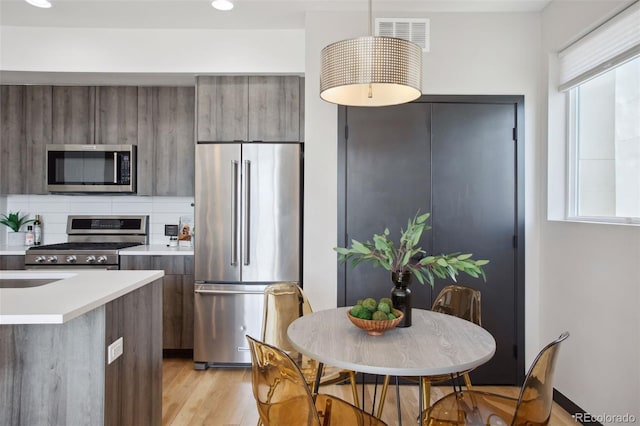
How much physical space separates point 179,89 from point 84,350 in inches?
107

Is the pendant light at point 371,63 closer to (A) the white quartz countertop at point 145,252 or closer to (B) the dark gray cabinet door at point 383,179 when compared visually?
(B) the dark gray cabinet door at point 383,179

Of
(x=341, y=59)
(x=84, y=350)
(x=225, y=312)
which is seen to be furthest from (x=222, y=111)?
(x=84, y=350)

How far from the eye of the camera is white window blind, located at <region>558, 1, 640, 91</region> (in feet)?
7.13

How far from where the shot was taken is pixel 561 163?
2.88 metres

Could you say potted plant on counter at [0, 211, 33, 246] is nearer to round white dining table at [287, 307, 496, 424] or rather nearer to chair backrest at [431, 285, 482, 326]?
round white dining table at [287, 307, 496, 424]

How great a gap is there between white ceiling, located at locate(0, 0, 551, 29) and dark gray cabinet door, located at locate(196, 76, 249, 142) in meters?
0.43

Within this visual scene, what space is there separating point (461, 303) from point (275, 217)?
5.03 feet

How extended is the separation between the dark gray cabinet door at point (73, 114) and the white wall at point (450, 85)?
210 centimetres

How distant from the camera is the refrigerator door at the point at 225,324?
3.27 m

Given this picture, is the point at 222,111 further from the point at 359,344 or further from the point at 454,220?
the point at 359,344

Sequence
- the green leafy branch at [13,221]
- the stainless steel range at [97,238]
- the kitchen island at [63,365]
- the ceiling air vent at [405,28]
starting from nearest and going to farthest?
the kitchen island at [63,365]
the ceiling air vent at [405,28]
the stainless steel range at [97,238]
the green leafy branch at [13,221]

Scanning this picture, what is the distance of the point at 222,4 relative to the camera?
2863mm

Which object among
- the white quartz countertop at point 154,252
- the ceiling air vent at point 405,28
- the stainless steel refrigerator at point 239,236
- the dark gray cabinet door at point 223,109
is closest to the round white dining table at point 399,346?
the stainless steel refrigerator at point 239,236

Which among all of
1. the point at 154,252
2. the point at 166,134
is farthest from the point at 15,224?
the point at 166,134
